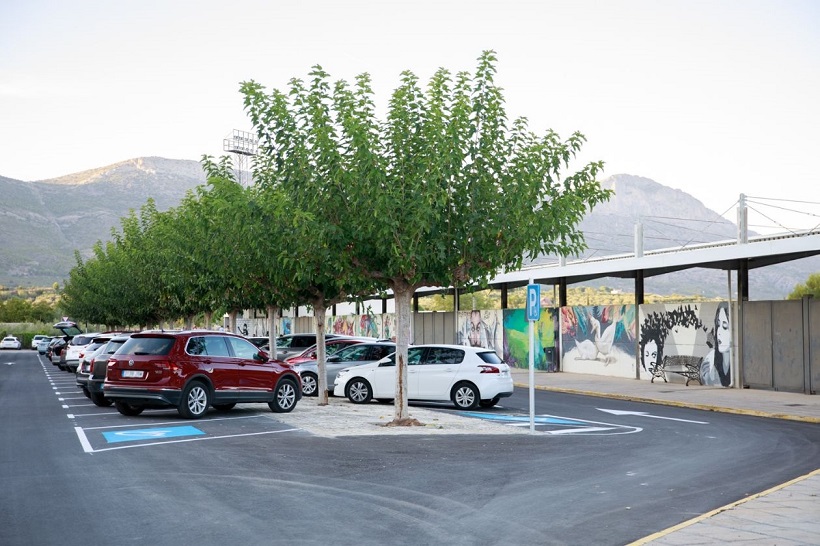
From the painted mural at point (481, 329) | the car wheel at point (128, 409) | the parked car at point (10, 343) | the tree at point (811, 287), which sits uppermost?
the tree at point (811, 287)

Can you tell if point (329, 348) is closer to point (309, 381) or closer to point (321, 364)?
point (309, 381)

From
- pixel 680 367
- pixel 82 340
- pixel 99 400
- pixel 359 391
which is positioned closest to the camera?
pixel 99 400

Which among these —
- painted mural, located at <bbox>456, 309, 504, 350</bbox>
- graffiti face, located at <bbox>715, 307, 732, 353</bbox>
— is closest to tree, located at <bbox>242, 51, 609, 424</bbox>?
graffiti face, located at <bbox>715, 307, 732, 353</bbox>

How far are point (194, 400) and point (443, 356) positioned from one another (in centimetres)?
617

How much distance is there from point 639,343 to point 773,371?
711 centimetres

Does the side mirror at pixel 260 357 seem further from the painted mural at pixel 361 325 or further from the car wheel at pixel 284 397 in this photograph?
the painted mural at pixel 361 325

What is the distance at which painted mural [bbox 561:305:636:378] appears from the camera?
1409 inches

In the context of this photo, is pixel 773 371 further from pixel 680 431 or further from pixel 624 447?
pixel 624 447

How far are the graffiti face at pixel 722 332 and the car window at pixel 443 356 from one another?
11884mm

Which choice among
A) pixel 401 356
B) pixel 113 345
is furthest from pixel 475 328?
pixel 401 356

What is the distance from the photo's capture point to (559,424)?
19062mm

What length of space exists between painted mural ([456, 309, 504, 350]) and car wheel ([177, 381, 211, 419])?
2572cm

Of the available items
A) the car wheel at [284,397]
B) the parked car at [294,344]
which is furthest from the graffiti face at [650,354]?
the car wheel at [284,397]

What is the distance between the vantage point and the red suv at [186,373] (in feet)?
61.3
